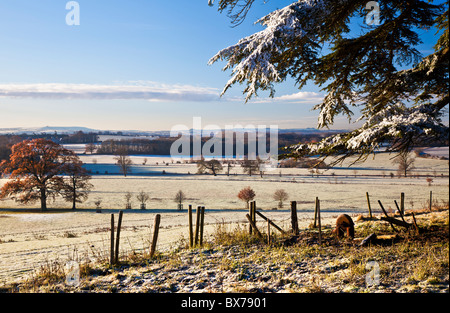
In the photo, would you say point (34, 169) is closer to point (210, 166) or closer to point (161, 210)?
point (161, 210)

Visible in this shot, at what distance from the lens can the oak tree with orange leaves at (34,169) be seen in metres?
37.0

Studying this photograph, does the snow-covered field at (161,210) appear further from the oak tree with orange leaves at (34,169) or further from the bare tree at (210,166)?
the bare tree at (210,166)

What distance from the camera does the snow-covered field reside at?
49.4 ft

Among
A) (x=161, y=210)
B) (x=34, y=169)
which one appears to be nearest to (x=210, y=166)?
(x=161, y=210)

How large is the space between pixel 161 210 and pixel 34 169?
57.6ft

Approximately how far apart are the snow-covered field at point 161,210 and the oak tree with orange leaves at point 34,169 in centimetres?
263

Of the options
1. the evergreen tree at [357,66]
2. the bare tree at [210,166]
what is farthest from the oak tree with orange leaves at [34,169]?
Result: the bare tree at [210,166]

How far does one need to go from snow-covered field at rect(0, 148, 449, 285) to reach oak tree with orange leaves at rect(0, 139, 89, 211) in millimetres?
2629

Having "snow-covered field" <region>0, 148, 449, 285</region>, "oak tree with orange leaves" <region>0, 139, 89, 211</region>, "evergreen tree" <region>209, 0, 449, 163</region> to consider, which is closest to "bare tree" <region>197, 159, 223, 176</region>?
"snow-covered field" <region>0, 148, 449, 285</region>

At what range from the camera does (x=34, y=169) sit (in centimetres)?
3769

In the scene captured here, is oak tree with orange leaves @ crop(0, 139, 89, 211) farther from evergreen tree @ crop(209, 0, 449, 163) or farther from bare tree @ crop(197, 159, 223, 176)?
bare tree @ crop(197, 159, 223, 176)

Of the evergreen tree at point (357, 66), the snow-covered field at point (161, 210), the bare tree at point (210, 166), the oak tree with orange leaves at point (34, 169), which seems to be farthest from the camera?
the bare tree at point (210, 166)
